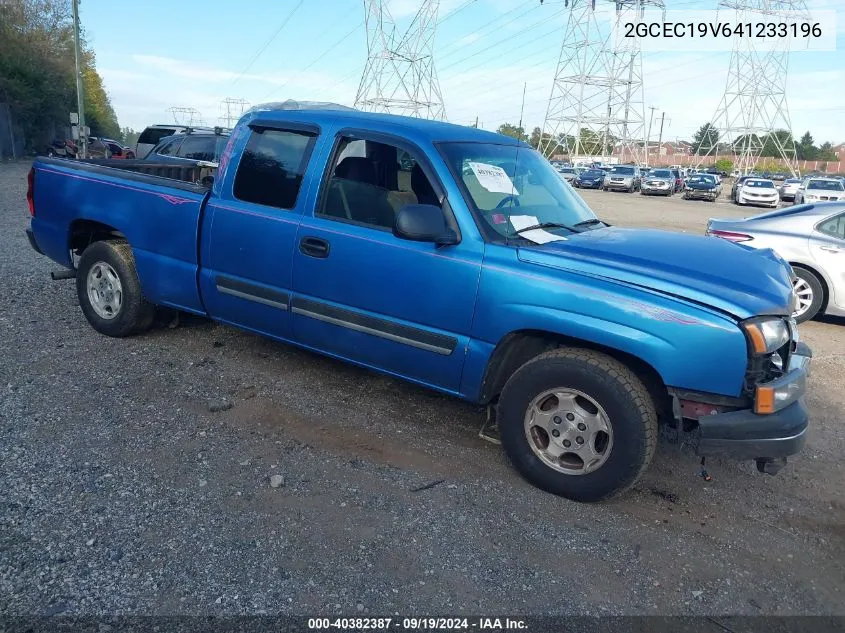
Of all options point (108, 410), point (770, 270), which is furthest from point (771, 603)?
point (108, 410)

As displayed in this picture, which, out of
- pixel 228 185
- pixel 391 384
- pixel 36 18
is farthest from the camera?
pixel 36 18

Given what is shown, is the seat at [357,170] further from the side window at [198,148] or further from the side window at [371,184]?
the side window at [198,148]

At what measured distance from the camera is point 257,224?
14.3ft

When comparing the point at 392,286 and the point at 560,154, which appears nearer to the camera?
the point at 392,286

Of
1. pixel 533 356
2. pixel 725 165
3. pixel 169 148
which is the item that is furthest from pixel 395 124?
pixel 725 165

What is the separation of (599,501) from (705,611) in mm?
802

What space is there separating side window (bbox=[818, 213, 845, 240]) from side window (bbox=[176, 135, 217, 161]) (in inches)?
435

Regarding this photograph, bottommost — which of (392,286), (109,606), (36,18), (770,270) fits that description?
(109,606)

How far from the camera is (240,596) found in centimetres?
264

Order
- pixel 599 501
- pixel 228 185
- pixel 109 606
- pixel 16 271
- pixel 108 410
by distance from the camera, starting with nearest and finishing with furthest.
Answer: pixel 109 606
pixel 599 501
pixel 108 410
pixel 228 185
pixel 16 271

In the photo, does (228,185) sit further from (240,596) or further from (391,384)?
(240,596)

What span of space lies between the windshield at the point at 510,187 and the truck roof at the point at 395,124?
0.11 metres

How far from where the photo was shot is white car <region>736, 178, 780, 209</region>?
33219 millimetres

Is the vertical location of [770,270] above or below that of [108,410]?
above
